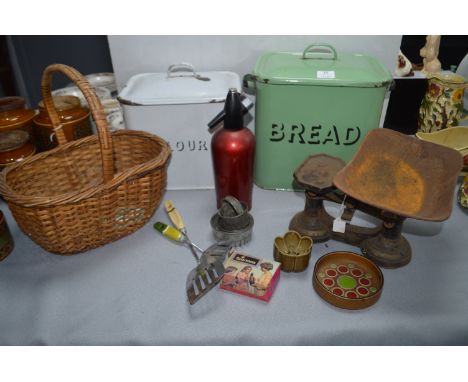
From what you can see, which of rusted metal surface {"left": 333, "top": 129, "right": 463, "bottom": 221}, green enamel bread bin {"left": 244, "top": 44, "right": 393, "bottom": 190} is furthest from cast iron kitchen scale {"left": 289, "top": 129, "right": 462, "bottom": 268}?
green enamel bread bin {"left": 244, "top": 44, "right": 393, "bottom": 190}

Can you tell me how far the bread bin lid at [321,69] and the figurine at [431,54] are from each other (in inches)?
17.6

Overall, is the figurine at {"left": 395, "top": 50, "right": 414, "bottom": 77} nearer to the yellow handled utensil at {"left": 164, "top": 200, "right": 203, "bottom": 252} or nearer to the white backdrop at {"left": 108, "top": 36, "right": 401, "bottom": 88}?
the white backdrop at {"left": 108, "top": 36, "right": 401, "bottom": 88}

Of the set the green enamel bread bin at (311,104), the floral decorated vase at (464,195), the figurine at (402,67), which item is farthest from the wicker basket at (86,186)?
the figurine at (402,67)

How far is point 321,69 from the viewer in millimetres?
888

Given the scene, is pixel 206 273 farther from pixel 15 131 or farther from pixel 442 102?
pixel 442 102

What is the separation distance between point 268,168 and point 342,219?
0.97ft

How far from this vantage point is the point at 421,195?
0.74 meters

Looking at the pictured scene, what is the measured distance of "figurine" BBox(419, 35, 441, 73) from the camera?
126cm

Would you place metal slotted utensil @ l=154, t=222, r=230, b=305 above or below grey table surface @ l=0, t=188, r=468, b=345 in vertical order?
above

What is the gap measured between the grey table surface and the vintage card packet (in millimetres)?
16

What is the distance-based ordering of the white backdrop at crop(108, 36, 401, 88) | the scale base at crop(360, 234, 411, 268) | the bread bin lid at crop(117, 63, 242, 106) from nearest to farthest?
the scale base at crop(360, 234, 411, 268)
the bread bin lid at crop(117, 63, 242, 106)
the white backdrop at crop(108, 36, 401, 88)

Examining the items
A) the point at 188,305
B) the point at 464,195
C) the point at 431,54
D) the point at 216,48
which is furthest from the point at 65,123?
the point at 431,54

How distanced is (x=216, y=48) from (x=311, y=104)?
340mm
